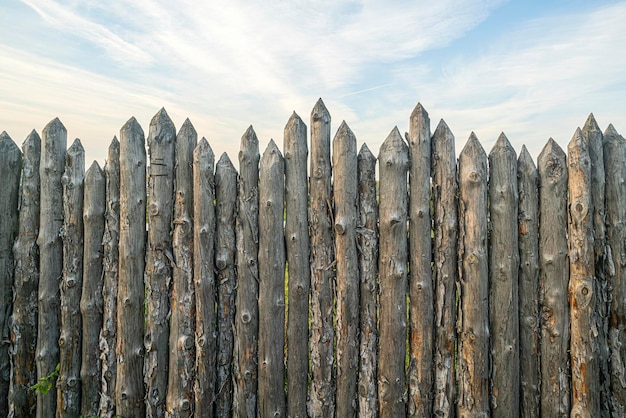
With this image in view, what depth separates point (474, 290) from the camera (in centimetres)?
420

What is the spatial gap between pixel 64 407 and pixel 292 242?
2.91 metres

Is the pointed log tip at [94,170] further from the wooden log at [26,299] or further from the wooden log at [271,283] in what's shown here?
the wooden log at [271,283]

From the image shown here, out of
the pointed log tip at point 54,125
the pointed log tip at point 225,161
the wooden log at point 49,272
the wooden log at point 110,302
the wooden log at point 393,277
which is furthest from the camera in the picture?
the pointed log tip at point 54,125

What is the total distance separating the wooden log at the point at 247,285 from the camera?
14.1ft

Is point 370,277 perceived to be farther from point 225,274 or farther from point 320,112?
point 320,112

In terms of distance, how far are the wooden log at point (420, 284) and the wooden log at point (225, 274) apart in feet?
5.51

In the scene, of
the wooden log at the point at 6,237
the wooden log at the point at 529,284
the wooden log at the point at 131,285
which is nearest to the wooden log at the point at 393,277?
the wooden log at the point at 529,284

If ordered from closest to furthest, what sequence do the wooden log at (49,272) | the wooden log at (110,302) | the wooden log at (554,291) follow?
1. the wooden log at (554,291)
2. the wooden log at (110,302)
3. the wooden log at (49,272)

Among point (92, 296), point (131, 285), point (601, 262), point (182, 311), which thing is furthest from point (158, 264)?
point (601, 262)

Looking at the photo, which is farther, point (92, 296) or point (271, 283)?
point (92, 296)

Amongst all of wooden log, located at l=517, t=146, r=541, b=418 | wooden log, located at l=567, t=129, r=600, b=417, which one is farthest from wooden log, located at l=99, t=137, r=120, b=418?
wooden log, located at l=567, t=129, r=600, b=417

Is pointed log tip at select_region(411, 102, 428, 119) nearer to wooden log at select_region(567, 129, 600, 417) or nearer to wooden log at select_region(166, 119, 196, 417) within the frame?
wooden log at select_region(567, 129, 600, 417)

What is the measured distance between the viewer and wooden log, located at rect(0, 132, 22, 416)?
4.81 metres

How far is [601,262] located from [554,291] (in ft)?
2.00
